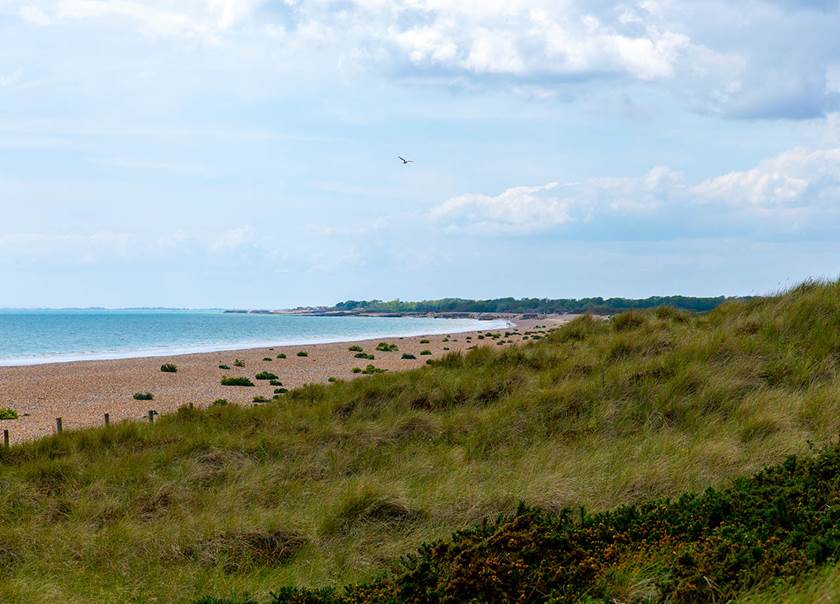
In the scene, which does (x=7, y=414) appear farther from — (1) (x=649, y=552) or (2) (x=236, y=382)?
(1) (x=649, y=552)

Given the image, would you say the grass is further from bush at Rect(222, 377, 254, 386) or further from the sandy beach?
the sandy beach

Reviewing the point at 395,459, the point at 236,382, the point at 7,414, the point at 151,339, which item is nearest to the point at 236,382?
the point at 236,382

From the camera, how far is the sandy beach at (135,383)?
75.5ft

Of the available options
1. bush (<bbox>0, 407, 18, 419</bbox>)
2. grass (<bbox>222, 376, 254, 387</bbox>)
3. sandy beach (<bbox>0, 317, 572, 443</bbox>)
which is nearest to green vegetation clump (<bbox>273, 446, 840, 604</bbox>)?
sandy beach (<bbox>0, 317, 572, 443</bbox>)

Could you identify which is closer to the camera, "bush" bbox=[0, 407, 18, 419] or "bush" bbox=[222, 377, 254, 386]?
"bush" bbox=[0, 407, 18, 419]

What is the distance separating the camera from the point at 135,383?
32.3 m

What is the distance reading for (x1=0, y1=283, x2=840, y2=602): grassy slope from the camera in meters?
7.92

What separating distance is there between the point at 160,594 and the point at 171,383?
85.5 feet

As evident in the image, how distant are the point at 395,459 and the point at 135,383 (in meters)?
23.6

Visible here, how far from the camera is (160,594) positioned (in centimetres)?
714

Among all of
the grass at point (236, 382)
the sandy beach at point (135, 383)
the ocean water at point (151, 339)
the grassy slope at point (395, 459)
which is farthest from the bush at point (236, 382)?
the ocean water at point (151, 339)

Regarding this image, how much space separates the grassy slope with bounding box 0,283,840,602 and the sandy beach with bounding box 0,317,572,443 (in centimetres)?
449

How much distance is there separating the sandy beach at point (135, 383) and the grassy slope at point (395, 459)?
449 cm

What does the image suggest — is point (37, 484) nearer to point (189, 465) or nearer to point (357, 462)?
point (189, 465)
